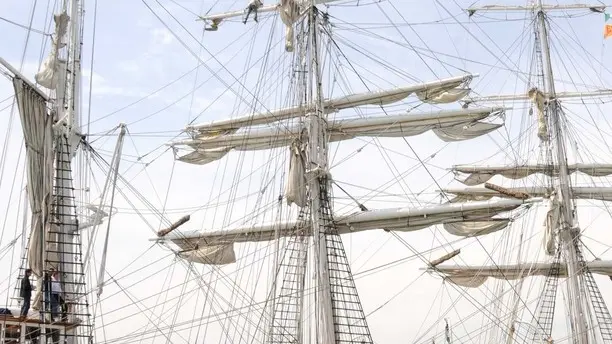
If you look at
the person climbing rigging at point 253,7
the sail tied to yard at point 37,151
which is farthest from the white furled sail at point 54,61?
the person climbing rigging at point 253,7

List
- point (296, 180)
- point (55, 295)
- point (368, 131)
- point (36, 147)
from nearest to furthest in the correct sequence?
point (55, 295), point (36, 147), point (296, 180), point (368, 131)

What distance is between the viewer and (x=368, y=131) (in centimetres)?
4147

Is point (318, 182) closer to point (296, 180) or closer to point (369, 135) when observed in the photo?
point (296, 180)

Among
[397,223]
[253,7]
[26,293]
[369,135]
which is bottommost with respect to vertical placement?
[26,293]

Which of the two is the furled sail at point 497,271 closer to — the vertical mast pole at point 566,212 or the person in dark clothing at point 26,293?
the vertical mast pole at point 566,212

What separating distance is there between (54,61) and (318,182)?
421 inches

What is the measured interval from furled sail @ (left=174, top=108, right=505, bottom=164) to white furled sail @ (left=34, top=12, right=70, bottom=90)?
36.4 ft

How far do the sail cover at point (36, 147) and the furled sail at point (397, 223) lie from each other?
10.7 meters

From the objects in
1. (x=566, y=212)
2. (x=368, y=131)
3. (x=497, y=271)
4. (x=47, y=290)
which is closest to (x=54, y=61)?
(x=47, y=290)

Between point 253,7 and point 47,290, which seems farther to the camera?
point 253,7

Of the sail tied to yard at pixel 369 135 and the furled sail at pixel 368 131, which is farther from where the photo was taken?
the furled sail at pixel 368 131

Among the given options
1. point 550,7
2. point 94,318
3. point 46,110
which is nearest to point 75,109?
point 46,110

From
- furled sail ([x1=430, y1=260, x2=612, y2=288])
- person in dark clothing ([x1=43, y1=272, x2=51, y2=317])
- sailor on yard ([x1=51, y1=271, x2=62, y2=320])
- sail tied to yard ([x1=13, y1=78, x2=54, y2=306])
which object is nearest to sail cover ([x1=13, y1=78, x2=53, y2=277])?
sail tied to yard ([x1=13, y1=78, x2=54, y2=306])

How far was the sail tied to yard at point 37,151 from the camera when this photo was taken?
1113 inches
